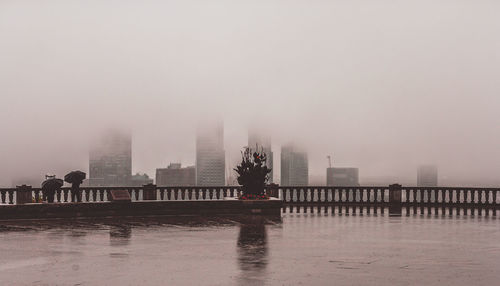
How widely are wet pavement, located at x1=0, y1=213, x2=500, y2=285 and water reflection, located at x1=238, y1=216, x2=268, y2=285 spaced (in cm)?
2

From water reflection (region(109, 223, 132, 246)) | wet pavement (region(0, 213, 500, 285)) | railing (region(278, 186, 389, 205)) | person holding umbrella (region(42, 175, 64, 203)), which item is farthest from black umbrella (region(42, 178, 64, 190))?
railing (region(278, 186, 389, 205))

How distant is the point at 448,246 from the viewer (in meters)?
16.0

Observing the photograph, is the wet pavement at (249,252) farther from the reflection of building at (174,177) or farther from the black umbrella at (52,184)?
the reflection of building at (174,177)

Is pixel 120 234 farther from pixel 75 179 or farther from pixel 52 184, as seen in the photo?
pixel 75 179

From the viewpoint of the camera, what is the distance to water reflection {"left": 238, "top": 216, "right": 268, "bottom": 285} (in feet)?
37.4

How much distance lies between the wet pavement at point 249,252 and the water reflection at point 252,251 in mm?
21

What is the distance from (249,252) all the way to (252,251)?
0.62 feet

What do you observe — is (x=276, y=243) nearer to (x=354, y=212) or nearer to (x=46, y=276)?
(x=46, y=276)

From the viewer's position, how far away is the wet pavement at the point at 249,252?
37.3 ft

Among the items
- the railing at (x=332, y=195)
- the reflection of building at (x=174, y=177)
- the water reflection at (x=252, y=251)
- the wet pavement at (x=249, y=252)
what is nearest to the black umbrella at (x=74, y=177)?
the wet pavement at (x=249, y=252)

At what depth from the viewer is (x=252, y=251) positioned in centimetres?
1486

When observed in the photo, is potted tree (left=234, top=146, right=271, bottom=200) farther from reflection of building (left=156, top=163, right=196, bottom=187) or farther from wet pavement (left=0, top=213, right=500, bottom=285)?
reflection of building (left=156, top=163, right=196, bottom=187)

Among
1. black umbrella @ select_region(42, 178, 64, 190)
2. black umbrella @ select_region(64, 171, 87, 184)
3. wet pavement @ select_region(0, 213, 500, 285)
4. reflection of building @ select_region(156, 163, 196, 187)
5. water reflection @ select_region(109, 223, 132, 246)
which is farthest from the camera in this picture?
reflection of building @ select_region(156, 163, 196, 187)

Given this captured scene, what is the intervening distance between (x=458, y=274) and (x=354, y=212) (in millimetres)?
16039
